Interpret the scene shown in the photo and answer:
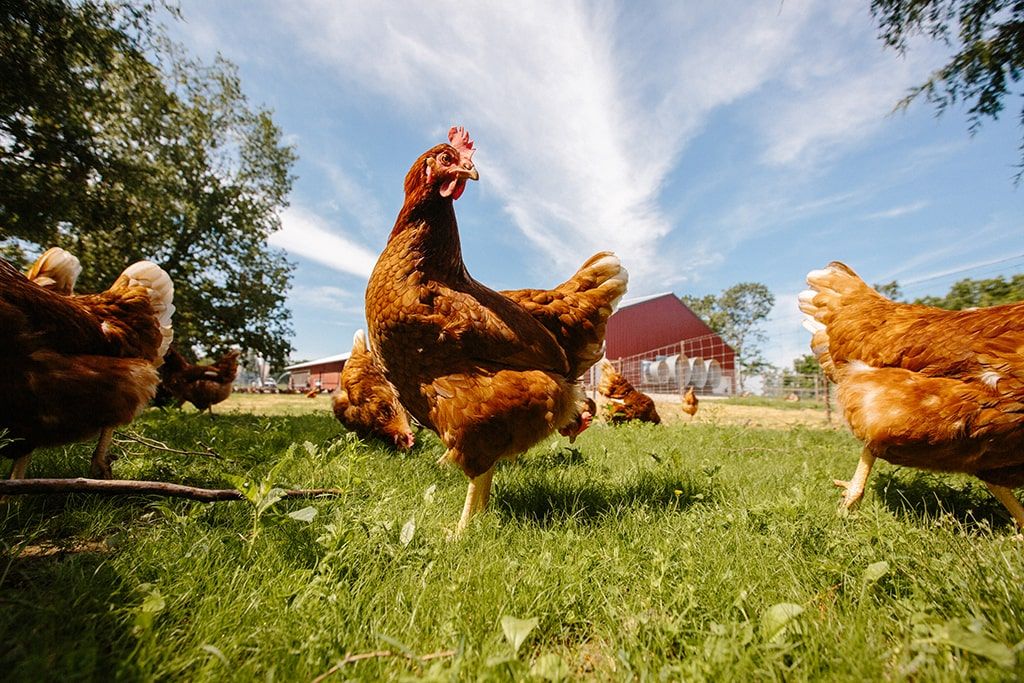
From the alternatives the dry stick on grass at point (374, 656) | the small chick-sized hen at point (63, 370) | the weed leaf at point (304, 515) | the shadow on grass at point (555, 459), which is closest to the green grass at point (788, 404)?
the shadow on grass at point (555, 459)

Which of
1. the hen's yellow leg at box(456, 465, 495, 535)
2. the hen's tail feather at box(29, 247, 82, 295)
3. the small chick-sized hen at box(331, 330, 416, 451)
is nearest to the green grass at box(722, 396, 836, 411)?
the small chick-sized hen at box(331, 330, 416, 451)

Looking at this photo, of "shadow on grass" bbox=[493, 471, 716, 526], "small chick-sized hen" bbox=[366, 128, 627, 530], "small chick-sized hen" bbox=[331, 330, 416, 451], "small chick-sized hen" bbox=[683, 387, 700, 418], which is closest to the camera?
"small chick-sized hen" bbox=[366, 128, 627, 530]

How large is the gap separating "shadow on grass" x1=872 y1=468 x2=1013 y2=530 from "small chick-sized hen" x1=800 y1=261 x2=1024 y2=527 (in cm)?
23

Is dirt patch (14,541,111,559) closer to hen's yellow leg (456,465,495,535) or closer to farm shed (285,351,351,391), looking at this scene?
hen's yellow leg (456,465,495,535)

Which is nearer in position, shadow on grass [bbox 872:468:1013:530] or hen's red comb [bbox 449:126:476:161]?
shadow on grass [bbox 872:468:1013:530]

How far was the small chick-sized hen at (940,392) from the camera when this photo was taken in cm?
209

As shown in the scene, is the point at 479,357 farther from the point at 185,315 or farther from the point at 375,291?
the point at 185,315

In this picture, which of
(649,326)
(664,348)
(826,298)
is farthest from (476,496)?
(649,326)

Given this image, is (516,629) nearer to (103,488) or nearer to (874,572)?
(874,572)

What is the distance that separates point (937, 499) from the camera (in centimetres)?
234

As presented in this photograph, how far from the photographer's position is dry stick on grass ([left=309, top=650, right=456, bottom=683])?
994 millimetres

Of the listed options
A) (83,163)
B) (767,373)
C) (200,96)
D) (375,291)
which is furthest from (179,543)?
(767,373)

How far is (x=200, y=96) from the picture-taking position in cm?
1134

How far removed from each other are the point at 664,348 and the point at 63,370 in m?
27.4
